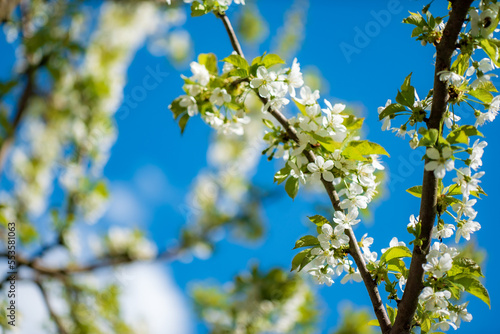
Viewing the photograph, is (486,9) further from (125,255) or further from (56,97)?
(56,97)

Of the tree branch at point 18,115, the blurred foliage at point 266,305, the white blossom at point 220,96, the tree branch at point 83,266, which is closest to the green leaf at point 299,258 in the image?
the white blossom at point 220,96

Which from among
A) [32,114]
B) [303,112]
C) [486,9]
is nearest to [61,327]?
[303,112]

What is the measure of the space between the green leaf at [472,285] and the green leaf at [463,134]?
0.36m

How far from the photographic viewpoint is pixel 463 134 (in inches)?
36.1

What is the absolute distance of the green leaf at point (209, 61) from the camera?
1.41 metres

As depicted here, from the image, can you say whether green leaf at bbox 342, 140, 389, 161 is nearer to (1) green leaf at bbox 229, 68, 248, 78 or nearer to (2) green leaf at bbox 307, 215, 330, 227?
(2) green leaf at bbox 307, 215, 330, 227

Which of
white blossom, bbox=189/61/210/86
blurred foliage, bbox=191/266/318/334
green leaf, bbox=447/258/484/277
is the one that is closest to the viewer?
green leaf, bbox=447/258/484/277

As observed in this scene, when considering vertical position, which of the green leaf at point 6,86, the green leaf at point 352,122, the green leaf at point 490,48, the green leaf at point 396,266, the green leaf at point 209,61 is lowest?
the green leaf at point 396,266

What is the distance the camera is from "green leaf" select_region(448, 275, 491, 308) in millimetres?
978

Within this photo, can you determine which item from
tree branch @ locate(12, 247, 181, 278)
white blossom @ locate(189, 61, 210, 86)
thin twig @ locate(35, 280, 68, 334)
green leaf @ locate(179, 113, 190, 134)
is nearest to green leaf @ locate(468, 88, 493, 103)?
white blossom @ locate(189, 61, 210, 86)

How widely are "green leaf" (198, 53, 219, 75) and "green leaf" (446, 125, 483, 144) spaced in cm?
85

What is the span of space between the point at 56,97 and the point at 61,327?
4.32 meters

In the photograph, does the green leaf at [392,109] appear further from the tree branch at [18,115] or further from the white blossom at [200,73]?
the tree branch at [18,115]

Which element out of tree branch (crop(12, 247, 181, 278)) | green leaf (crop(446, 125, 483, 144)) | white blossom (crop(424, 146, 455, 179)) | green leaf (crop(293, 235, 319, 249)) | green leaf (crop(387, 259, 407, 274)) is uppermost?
tree branch (crop(12, 247, 181, 278))
